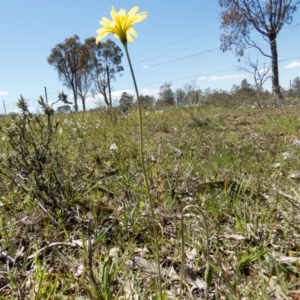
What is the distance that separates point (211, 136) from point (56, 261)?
3.21 m

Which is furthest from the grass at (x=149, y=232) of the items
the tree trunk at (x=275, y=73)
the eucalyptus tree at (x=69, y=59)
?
the eucalyptus tree at (x=69, y=59)

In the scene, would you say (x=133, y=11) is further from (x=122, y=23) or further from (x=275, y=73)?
(x=275, y=73)

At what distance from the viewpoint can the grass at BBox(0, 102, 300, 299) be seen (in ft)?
3.84

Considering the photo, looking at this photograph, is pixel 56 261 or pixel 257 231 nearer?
pixel 56 261

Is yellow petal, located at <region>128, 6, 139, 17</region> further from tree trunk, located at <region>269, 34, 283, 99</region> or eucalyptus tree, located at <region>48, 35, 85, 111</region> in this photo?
eucalyptus tree, located at <region>48, 35, 85, 111</region>

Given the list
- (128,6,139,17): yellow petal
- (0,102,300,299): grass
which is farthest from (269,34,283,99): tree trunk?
(128,6,139,17): yellow petal

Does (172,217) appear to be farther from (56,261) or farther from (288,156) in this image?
(288,156)

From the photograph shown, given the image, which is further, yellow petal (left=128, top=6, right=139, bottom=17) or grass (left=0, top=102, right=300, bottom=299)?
grass (left=0, top=102, right=300, bottom=299)

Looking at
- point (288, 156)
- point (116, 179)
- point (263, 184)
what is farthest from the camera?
point (288, 156)

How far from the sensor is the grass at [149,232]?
117 cm

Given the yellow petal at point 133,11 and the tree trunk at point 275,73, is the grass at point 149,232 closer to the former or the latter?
Result: the yellow petal at point 133,11

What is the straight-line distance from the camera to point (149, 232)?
160 centimetres

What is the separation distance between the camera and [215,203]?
1.84 metres

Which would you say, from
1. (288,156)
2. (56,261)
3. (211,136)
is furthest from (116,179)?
(211,136)
